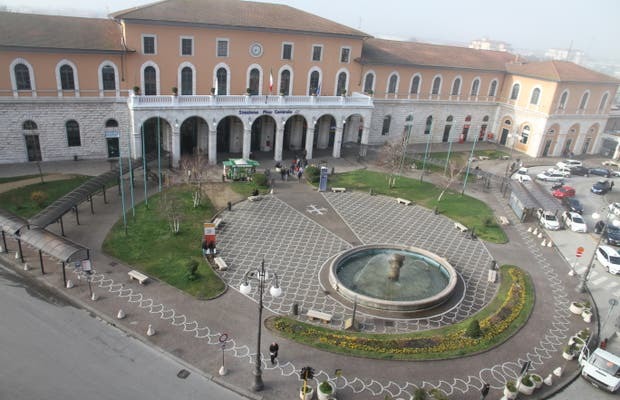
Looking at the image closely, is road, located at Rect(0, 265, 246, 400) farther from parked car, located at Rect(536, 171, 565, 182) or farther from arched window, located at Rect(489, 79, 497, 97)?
arched window, located at Rect(489, 79, 497, 97)

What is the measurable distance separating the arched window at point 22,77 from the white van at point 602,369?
148ft

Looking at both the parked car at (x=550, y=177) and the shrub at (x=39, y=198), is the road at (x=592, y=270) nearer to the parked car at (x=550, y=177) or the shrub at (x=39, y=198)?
the parked car at (x=550, y=177)

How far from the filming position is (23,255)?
1088 inches

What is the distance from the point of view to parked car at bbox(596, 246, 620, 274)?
104 ft

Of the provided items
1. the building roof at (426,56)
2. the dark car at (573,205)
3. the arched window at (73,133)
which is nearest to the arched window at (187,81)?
the arched window at (73,133)

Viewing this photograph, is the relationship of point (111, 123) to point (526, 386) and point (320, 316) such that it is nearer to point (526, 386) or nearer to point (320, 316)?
point (320, 316)

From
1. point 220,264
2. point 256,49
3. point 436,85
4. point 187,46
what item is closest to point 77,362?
point 220,264

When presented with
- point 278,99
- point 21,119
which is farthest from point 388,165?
point 21,119

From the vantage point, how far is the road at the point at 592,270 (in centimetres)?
2091

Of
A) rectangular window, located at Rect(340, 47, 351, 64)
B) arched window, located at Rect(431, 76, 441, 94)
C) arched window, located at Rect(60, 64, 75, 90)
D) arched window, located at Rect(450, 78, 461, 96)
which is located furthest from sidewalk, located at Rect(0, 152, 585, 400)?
arched window, located at Rect(450, 78, 461, 96)

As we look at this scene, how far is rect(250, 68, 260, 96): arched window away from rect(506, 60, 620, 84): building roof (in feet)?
115

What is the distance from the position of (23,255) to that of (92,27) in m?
25.2

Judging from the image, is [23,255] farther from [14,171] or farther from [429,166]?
[429,166]

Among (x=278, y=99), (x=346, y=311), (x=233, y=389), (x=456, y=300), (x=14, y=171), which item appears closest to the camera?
(x=233, y=389)
